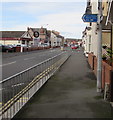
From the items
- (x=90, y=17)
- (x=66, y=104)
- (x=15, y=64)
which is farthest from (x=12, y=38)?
(x=66, y=104)

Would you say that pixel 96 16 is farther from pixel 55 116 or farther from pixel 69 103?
pixel 55 116

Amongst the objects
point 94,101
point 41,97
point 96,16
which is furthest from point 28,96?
point 96,16

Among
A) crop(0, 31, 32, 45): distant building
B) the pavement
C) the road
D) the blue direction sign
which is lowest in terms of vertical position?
the pavement

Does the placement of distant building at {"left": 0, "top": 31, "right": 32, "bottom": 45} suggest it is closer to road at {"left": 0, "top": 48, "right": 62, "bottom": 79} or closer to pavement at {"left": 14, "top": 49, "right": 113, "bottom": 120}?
road at {"left": 0, "top": 48, "right": 62, "bottom": 79}

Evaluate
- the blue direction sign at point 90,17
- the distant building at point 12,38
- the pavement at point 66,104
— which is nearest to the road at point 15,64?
the pavement at point 66,104

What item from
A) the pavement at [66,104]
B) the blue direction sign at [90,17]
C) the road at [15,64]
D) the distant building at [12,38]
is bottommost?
the pavement at [66,104]

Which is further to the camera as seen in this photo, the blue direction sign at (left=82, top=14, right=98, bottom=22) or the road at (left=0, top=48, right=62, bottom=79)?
the road at (left=0, top=48, right=62, bottom=79)

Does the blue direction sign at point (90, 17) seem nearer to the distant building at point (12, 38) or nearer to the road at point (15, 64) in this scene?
the road at point (15, 64)

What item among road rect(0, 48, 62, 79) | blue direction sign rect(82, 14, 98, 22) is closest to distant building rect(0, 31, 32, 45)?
road rect(0, 48, 62, 79)

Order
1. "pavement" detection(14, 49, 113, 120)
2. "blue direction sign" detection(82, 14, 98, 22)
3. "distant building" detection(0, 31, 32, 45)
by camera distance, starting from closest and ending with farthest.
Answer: "pavement" detection(14, 49, 113, 120), "blue direction sign" detection(82, 14, 98, 22), "distant building" detection(0, 31, 32, 45)

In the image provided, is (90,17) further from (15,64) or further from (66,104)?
(15,64)

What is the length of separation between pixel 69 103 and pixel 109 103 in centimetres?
132

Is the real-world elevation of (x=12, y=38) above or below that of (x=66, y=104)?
above

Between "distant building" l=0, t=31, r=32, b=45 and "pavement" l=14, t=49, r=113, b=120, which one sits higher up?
"distant building" l=0, t=31, r=32, b=45
